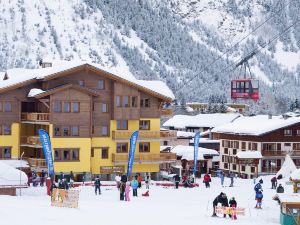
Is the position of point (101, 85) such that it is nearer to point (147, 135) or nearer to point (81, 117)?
point (81, 117)

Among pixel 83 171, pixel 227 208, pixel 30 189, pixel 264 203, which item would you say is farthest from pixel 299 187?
pixel 83 171

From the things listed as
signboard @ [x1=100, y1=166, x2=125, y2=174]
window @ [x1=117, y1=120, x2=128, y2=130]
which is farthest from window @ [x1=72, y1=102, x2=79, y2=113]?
signboard @ [x1=100, y1=166, x2=125, y2=174]

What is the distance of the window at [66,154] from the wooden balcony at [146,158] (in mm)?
3432

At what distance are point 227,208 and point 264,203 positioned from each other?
369 inches

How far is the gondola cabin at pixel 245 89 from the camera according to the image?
279 feet

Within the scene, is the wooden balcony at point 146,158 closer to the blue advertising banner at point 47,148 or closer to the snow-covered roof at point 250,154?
the blue advertising banner at point 47,148

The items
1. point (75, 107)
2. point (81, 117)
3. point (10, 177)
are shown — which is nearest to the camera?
point (10, 177)

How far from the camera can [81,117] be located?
60562 millimetres

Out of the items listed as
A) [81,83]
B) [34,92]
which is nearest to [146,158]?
[81,83]

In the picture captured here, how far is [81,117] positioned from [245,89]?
30.6 metres

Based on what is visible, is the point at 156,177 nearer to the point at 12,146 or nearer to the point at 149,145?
the point at 149,145

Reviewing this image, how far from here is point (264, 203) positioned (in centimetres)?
4469

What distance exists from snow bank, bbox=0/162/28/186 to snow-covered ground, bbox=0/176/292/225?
1258 mm

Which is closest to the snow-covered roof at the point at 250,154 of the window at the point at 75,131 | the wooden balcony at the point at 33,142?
the window at the point at 75,131
